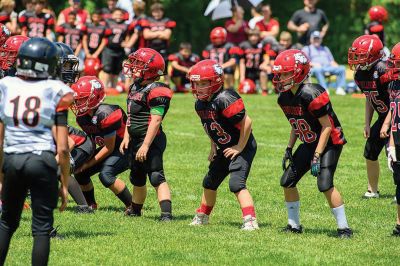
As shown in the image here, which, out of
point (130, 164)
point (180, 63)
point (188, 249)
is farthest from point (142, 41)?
point (188, 249)

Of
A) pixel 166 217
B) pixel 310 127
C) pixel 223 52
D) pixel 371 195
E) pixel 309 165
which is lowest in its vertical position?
pixel 371 195

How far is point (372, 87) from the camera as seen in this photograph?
1001 cm

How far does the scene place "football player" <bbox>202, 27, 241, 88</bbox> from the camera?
20.8 metres

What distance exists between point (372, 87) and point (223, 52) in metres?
11.2

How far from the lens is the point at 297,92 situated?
26.2 ft

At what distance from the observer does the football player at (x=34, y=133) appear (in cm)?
614

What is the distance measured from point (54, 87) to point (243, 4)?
17.6 m

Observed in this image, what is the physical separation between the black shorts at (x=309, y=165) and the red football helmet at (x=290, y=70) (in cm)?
60

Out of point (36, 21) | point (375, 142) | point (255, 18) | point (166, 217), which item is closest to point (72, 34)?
point (36, 21)

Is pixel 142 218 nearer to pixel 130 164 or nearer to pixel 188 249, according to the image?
pixel 130 164

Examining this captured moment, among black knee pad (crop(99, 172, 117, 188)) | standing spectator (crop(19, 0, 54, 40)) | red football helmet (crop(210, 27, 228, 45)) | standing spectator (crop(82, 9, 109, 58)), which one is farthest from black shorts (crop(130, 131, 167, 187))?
red football helmet (crop(210, 27, 228, 45))

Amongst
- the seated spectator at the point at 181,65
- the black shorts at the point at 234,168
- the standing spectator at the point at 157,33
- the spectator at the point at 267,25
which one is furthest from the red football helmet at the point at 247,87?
the black shorts at the point at 234,168

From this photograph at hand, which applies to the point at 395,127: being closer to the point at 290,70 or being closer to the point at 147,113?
the point at 290,70

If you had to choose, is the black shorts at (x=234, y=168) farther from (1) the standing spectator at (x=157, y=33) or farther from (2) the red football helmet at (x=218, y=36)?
(2) the red football helmet at (x=218, y=36)
